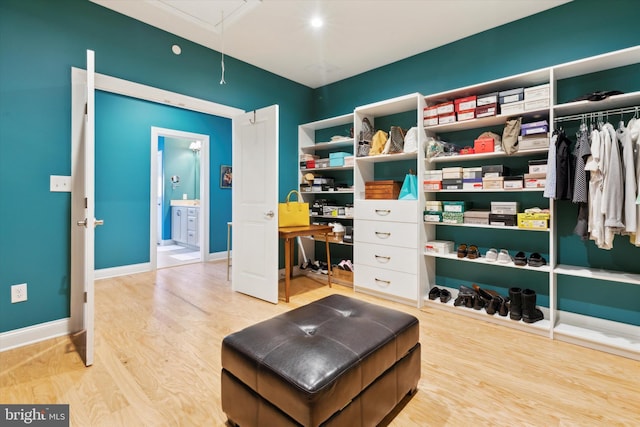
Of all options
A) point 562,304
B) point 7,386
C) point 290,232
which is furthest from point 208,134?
point 562,304

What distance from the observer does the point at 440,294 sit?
2992 mm

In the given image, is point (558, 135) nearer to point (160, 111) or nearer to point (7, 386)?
point (7, 386)

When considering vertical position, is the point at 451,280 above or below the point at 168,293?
above

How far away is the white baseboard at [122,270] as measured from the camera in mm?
4098

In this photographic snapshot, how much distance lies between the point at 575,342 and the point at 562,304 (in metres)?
0.35

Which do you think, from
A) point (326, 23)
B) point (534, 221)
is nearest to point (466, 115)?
point (534, 221)

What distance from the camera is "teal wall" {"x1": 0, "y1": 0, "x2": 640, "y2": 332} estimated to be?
216 centimetres

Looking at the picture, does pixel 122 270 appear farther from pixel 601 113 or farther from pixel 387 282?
pixel 601 113

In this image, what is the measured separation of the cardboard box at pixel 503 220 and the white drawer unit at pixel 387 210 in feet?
2.11

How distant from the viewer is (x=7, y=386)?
173 centimetres

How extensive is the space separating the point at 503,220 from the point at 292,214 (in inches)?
82.9

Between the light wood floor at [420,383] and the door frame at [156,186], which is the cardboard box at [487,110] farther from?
the door frame at [156,186]

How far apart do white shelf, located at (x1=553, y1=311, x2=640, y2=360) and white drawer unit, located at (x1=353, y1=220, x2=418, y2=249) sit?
4.22ft

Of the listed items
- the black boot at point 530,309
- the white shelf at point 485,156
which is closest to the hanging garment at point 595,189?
the white shelf at point 485,156
